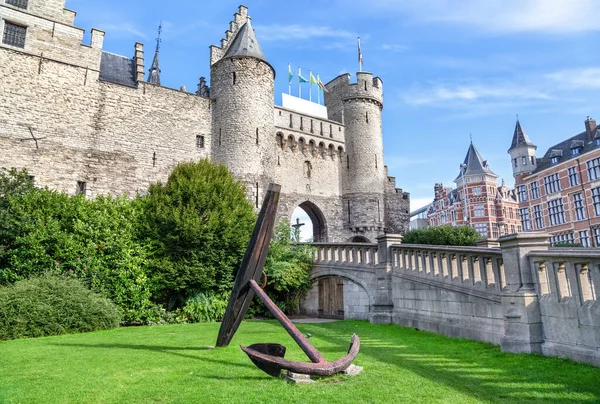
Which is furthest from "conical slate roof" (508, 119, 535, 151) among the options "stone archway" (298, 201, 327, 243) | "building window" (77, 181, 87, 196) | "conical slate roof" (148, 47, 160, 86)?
"building window" (77, 181, 87, 196)

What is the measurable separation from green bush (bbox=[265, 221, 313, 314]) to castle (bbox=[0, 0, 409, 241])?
7.77 meters

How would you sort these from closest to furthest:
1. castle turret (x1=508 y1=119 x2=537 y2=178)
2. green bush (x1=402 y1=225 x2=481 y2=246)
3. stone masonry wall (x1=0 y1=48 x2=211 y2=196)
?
stone masonry wall (x1=0 y1=48 x2=211 y2=196) → green bush (x1=402 y1=225 x2=481 y2=246) → castle turret (x1=508 y1=119 x2=537 y2=178)

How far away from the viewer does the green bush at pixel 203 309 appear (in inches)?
528

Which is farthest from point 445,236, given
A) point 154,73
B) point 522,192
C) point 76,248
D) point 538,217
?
point 154,73

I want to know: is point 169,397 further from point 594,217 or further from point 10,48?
point 594,217

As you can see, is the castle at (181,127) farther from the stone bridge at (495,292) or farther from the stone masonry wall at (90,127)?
the stone bridge at (495,292)

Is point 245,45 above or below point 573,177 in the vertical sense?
above

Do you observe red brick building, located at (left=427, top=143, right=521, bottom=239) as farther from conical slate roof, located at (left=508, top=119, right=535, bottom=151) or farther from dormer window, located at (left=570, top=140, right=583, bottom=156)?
dormer window, located at (left=570, top=140, right=583, bottom=156)

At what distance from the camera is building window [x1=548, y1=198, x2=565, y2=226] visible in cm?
3678

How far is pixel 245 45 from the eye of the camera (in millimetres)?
24641

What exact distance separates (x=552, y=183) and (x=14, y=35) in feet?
144

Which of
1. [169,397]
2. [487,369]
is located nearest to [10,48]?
[169,397]

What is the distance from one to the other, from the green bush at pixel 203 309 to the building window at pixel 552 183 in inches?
1439

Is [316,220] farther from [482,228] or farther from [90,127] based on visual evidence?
[482,228]
